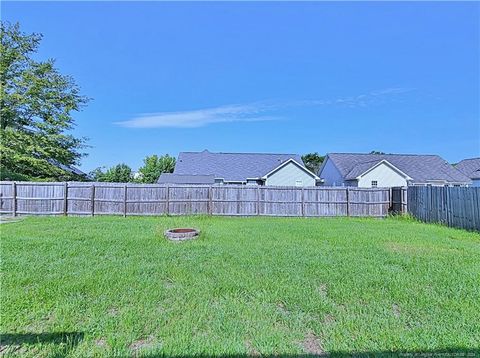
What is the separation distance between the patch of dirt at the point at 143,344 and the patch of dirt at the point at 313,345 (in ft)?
4.40

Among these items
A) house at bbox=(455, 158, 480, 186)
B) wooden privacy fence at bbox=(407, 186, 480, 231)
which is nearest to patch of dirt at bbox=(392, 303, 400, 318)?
wooden privacy fence at bbox=(407, 186, 480, 231)

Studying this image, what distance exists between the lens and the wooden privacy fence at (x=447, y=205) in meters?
10.4

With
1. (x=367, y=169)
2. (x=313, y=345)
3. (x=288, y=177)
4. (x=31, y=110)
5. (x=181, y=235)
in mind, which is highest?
(x=31, y=110)

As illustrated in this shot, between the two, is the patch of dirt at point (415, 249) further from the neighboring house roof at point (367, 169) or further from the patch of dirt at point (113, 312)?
the neighboring house roof at point (367, 169)

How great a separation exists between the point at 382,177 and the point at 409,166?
4501mm

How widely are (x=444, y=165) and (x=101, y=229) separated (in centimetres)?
2822

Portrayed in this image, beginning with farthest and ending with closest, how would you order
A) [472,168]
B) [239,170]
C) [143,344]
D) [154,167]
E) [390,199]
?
[154,167] < [472,168] < [239,170] < [390,199] < [143,344]

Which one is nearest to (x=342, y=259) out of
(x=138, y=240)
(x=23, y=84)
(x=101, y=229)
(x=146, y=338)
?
(x=146, y=338)

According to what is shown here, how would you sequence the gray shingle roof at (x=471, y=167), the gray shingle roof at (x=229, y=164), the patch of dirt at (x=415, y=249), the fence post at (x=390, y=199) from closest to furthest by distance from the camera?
the patch of dirt at (x=415, y=249) → the fence post at (x=390, y=199) → the gray shingle roof at (x=229, y=164) → the gray shingle roof at (x=471, y=167)

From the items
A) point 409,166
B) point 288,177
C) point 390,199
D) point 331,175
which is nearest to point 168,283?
point 390,199

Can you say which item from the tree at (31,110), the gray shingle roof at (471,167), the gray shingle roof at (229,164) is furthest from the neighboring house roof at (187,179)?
the gray shingle roof at (471,167)

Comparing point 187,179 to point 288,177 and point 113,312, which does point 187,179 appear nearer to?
point 288,177

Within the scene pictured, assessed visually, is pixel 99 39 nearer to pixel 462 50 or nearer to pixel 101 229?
pixel 101 229

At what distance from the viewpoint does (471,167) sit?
28797 mm
